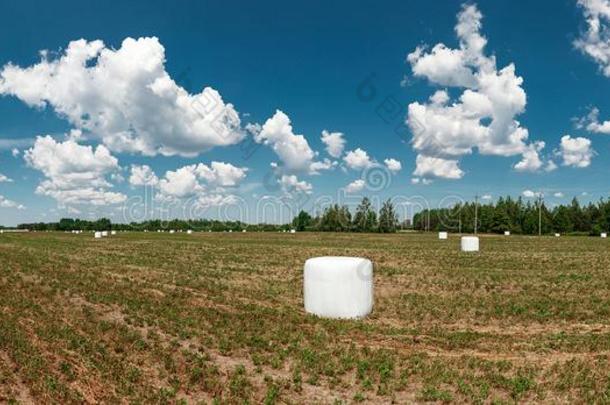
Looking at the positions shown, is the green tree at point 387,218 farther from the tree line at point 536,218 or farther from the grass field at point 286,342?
the grass field at point 286,342

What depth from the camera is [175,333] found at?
41.3 ft

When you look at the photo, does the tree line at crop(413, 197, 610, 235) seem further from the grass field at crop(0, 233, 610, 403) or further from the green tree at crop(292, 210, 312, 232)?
the grass field at crop(0, 233, 610, 403)

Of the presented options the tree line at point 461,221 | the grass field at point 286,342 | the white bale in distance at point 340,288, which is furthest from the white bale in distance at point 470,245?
the tree line at point 461,221

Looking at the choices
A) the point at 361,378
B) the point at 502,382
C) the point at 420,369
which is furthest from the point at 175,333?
the point at 502,382

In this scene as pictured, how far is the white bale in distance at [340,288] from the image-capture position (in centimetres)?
1538

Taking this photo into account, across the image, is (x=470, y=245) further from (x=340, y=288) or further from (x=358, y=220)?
(x=358, y=220)

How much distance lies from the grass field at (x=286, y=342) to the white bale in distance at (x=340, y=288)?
607 mm

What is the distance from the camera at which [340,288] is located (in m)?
15.4

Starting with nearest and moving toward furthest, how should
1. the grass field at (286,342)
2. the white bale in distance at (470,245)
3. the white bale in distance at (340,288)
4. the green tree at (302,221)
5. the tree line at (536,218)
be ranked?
the grass field at (286,342)
the white bale in distance at (340,288)
the white bale in distance at (470,245)
the tree line at (536,218)
the green tree at (302,221)

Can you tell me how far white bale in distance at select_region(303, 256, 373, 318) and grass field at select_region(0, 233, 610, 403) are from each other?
0.61m

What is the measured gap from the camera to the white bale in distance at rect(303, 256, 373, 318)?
50.4 feet

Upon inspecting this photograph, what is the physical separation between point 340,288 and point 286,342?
3.46 metres

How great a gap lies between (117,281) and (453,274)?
16046mm

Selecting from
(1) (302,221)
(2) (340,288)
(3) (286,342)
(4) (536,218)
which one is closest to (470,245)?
(2) (340,288)
